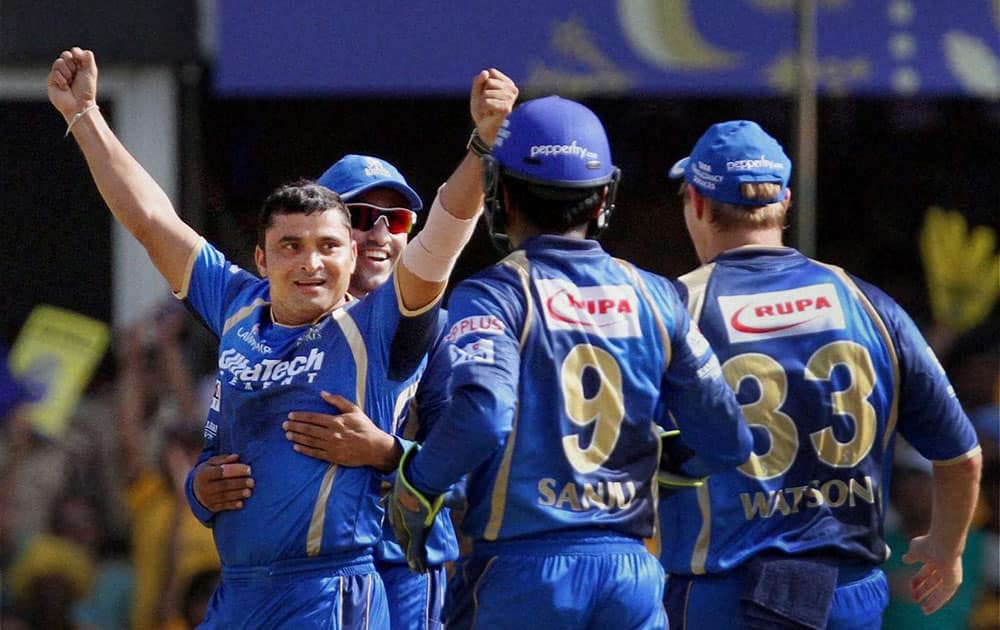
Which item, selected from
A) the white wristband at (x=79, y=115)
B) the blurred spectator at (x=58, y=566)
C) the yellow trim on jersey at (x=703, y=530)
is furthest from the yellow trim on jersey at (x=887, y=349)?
the blurred spectator at (x=58, y=566)

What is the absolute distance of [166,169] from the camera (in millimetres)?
8594

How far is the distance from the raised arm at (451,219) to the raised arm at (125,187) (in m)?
0.71

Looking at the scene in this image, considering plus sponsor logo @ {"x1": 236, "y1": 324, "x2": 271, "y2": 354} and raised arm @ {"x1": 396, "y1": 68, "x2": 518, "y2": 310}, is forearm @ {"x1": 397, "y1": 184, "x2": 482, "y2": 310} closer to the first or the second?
raised arm @ {"x1": 396, "y1": 68, "x2": 518, "y2": 310}

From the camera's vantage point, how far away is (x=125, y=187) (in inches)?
171

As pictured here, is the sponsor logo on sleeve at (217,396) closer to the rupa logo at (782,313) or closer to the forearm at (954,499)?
the rupa logo at (782,313)

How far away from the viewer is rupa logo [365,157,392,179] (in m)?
4.71

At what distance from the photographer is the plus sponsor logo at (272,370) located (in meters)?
4.05

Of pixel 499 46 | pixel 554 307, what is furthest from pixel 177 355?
pixel 554 307

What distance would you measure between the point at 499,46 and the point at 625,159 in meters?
1.32

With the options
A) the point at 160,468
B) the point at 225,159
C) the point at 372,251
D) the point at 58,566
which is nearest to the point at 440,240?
the point at 372,251

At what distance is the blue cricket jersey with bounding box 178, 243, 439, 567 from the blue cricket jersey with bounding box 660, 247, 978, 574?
81 centimetres

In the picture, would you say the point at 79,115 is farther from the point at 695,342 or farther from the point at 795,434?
the point at 795,434

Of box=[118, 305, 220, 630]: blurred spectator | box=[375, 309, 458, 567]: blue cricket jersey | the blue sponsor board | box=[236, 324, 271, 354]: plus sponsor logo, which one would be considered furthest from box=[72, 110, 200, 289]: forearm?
the blue sponsor board

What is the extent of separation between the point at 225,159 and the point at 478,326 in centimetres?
588
